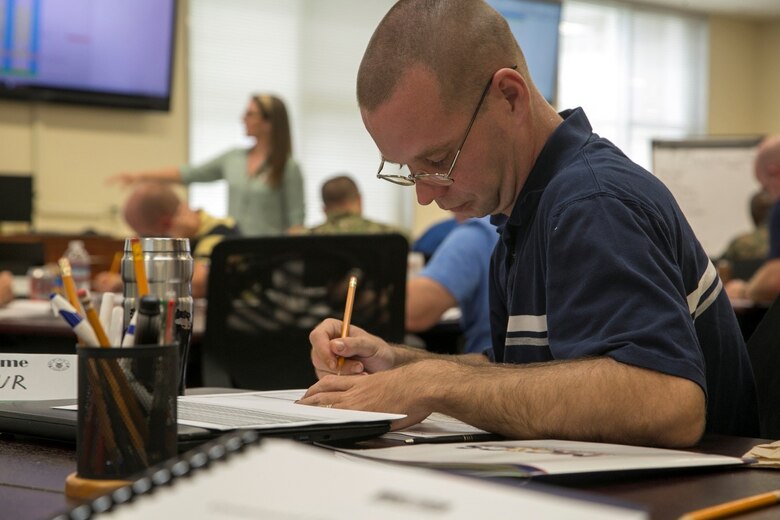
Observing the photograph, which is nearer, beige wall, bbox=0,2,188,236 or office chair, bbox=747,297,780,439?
office chair, bbox=747,297,780,439

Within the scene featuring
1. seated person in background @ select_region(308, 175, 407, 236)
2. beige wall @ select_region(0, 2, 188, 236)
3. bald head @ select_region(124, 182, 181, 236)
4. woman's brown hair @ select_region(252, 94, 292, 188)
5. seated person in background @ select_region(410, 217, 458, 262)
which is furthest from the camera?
beige wall @ select_region(0, 2, 188, 236)

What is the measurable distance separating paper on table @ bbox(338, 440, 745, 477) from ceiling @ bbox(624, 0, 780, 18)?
860 centimetres

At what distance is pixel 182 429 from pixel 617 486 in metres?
0.38

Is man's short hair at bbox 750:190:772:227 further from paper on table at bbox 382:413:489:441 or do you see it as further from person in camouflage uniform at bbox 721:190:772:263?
paper on table at bbox 382:413:489:441

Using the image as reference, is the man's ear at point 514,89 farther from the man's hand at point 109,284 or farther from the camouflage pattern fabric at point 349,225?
the man's hand at point 109,284

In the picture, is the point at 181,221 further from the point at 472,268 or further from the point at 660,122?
the point at 660,122

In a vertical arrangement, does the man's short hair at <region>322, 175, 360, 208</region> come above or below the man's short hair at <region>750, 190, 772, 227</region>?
below

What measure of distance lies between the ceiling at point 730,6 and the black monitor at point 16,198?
5482 millimetres

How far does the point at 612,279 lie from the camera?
1.19 meters

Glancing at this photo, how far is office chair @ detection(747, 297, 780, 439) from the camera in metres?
1.44

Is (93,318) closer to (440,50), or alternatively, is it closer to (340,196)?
(440,50)

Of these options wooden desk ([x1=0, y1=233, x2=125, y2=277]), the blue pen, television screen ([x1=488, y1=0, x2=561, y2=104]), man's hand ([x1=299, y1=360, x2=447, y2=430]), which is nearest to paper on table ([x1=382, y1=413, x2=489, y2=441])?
man's hand ([x1=299, y1=360, x2=447, y2=430])

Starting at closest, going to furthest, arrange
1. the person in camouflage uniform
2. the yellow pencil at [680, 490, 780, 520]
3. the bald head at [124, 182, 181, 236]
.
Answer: the yellow pencil at [680, 490, 780, 520] < the bald head at [124, 182, 181, 236] < the person in camouflage uniform

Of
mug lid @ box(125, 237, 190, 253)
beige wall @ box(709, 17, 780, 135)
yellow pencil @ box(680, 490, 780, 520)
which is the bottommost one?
yellow pencil @ box(680, 490, 780, 520)
